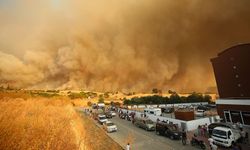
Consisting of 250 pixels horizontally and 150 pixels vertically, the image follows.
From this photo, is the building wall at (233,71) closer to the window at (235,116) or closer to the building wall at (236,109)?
the building wall at (236,109)

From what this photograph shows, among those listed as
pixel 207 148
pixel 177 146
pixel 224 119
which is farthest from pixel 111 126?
pixel 224 119

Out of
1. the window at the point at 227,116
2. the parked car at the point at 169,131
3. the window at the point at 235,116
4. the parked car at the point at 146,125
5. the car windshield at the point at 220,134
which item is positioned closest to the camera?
the car windshield at the point at 220,134

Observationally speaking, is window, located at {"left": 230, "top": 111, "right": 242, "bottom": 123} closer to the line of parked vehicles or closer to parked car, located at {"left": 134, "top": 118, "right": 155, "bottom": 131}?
the line of parked vehicles

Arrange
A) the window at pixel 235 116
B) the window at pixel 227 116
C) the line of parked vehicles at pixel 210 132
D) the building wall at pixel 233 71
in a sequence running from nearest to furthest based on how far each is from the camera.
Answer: the line of parked vehicles at pixel 210 132 < the window at pixel 235 116 < the building wall at pixel 233 71 < the window at pixel 227 116

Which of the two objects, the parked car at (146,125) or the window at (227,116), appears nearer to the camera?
the parked car at (146,125)

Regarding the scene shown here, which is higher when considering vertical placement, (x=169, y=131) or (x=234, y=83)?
(x=234, y=83)

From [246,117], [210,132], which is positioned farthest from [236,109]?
[210,132]

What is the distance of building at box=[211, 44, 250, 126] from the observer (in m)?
22.9

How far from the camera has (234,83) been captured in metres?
25.2

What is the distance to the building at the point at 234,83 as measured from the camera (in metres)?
22.9

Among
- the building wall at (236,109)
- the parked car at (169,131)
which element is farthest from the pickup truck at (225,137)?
the building wall at (236,109)

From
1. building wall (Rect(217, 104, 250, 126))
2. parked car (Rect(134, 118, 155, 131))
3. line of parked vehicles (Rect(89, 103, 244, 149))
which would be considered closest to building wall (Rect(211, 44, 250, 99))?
building wall (Rect(217, 104, 250, 126))

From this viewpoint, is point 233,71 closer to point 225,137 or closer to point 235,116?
point 235,116

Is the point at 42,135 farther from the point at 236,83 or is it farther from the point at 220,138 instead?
the point at 236,83
